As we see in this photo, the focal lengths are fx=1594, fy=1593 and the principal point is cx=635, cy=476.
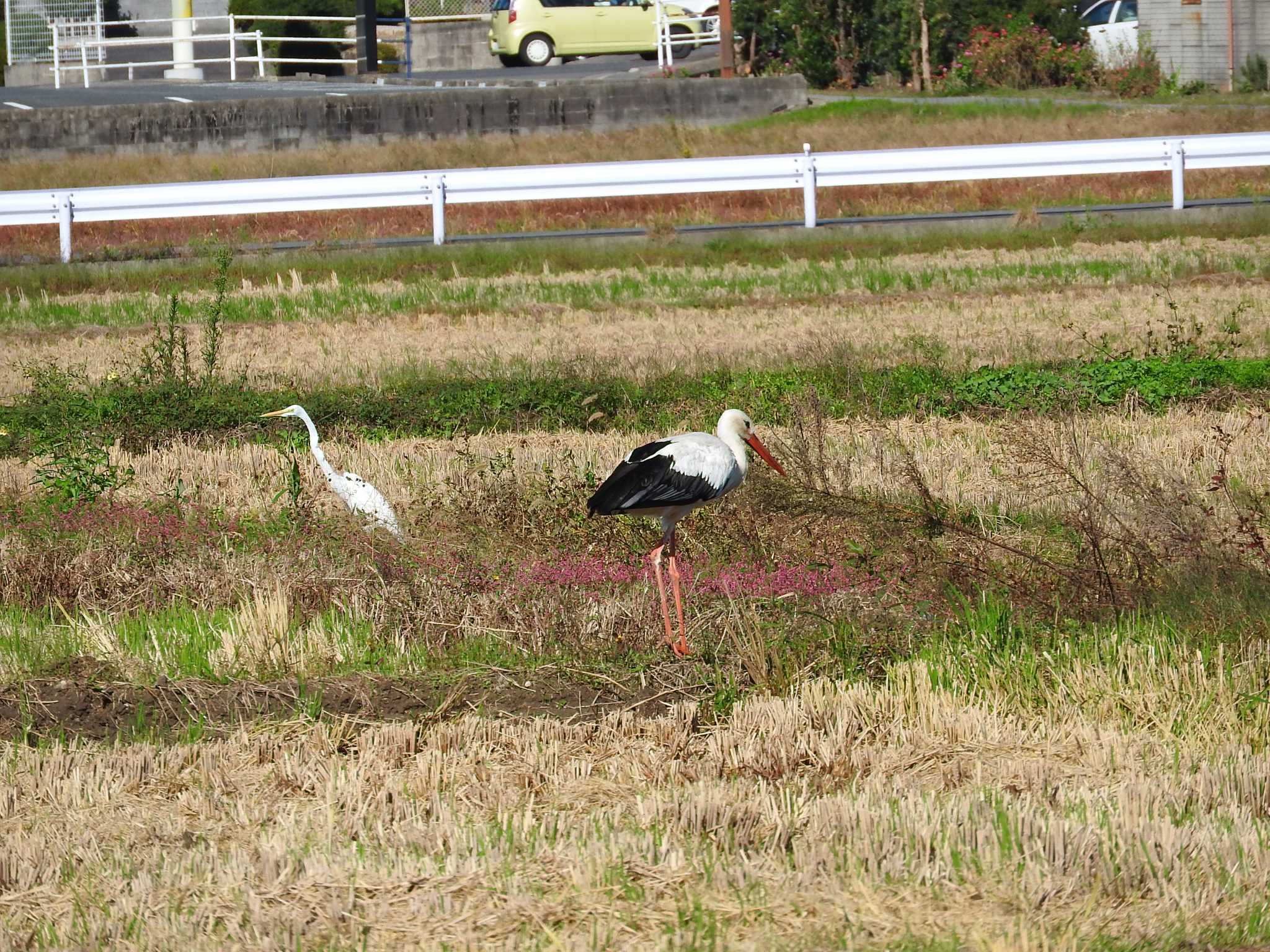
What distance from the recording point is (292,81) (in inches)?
1634

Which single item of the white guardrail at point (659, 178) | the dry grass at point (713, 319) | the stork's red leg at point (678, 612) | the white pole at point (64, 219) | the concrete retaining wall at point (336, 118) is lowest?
the stork's red leg at point (678, 612)

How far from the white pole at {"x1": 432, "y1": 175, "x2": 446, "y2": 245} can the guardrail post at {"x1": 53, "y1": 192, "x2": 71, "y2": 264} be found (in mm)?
4998

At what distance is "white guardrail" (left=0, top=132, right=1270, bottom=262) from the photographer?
73.8 ft

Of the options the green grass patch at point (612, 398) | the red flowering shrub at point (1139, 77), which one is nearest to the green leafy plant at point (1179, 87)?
the red flowering shrub at point (1139, 77)

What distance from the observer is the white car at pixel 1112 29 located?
115ft

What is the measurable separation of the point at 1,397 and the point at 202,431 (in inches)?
93.3

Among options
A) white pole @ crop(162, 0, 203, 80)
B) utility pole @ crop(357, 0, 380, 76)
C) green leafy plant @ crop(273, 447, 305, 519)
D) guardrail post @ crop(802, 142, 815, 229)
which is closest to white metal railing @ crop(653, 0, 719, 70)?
utility pole @ crop(357, 0, 380, 76)

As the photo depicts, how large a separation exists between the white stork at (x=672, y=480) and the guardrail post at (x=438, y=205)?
15344mm

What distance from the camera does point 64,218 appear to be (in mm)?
22078

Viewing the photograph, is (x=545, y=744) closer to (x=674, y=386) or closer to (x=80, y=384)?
(x=674, y=386)

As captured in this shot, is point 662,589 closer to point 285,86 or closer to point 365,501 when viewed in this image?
point 365,501

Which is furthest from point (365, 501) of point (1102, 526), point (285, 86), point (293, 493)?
point (285, 86)

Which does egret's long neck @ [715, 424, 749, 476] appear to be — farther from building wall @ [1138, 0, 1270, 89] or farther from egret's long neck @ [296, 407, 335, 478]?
building wall @ [1138, 0, 1270, 89]

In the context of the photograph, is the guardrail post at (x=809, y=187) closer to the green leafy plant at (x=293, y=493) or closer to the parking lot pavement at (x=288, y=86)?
the green leafy plant at (x=293, y=493)
